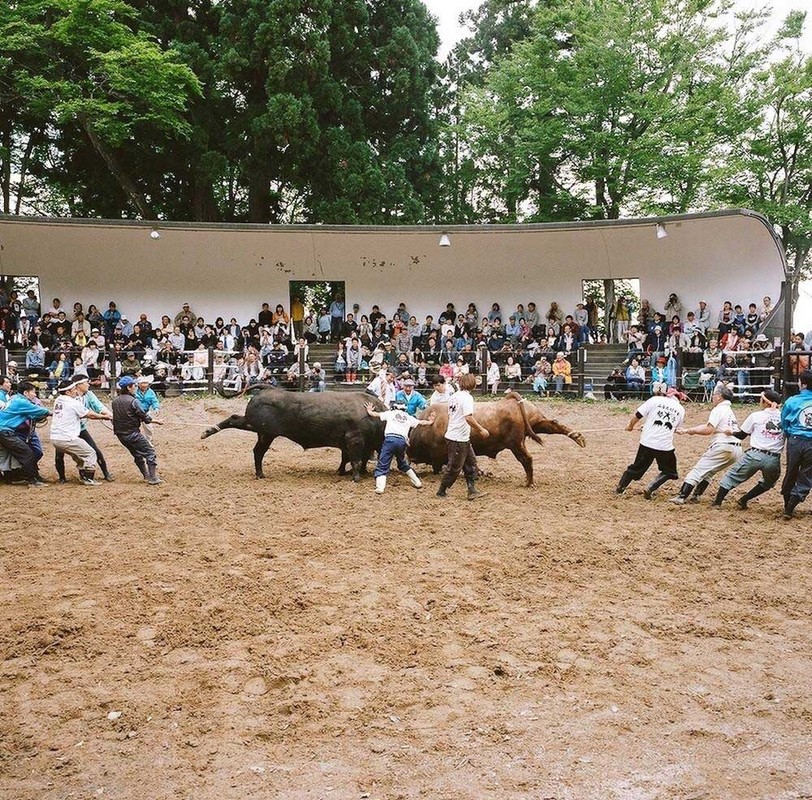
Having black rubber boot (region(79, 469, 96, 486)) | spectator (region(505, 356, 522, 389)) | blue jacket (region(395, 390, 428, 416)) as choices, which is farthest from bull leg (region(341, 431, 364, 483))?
spectator (region(505, 356, 522, 389))

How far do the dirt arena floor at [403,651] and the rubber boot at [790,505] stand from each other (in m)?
0.16

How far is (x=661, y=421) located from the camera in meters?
9.14

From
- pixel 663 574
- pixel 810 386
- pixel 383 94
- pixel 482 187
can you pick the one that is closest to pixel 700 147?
pixel 482 187

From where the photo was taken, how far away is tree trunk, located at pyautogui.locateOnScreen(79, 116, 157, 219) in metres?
23.8

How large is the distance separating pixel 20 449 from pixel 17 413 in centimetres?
48

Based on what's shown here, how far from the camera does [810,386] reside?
8297mm

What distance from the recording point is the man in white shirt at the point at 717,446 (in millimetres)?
8805

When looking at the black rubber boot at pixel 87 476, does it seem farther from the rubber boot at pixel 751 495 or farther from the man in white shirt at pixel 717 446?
the rubber boot at pixel 751 495

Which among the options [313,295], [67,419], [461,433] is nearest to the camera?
[461,433]

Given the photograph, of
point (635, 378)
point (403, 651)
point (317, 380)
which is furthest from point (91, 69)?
point (403, 651)

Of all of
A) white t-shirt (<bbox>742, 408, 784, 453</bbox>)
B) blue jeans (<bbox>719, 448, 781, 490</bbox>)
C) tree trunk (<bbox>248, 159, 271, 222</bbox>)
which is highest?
tree trunk (<bbox>248, 159, 271, 222</bbox>)

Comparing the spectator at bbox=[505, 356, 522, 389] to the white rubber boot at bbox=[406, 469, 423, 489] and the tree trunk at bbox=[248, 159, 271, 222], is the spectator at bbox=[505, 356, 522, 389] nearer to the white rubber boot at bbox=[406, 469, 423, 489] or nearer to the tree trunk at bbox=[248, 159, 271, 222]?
the white rubber boot at bbox=[406, 469, 423, 489]

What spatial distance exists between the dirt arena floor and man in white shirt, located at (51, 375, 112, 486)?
1067 millimetres

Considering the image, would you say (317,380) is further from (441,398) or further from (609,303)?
(609,303)
